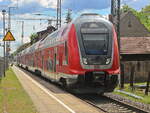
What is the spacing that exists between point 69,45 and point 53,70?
17.2ft

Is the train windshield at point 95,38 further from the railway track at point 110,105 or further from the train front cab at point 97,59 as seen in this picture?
the railway track at point 110,105

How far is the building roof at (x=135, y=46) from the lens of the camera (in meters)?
32.5

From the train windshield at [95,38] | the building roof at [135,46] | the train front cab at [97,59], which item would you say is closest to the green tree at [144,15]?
the building roof at [135,46]

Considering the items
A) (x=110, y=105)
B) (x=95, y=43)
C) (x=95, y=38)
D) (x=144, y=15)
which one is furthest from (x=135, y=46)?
(x=144, y=15)

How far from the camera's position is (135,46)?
33.5 metres

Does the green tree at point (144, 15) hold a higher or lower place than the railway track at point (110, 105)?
higher

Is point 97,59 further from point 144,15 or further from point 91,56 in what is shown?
point 144,15

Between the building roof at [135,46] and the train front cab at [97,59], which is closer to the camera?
the train front cab at [97,59]

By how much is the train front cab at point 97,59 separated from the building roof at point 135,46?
14.4 metres

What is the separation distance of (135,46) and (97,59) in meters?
16.7

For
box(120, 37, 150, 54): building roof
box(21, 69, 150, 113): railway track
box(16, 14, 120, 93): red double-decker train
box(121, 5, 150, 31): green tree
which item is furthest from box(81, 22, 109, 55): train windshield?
box(121, 5, 150, 31): green tree

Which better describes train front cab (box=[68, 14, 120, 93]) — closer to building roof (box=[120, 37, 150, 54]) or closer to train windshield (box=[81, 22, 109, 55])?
train windshield (box=[81, 22, 109, 55])

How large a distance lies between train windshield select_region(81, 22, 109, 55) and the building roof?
46.8ft

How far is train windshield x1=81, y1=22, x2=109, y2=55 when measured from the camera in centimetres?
1744
